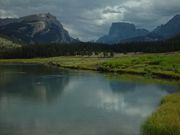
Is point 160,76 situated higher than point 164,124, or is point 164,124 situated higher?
point 164,124

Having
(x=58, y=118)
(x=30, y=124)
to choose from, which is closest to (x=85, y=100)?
(x=58, y=118)

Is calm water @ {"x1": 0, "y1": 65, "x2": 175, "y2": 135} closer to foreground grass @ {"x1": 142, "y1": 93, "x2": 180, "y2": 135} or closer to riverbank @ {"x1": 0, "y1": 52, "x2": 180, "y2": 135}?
foreground grass @ {"x1": 142, "y1": 93, "x2": 180, "y2": 135}

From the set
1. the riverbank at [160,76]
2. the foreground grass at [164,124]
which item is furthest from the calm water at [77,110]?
the riverbank at [160,76]

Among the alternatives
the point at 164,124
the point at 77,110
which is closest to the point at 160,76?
the point at 77,110

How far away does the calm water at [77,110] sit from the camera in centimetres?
4728

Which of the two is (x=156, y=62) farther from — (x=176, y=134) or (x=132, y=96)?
(x=176, y=134)

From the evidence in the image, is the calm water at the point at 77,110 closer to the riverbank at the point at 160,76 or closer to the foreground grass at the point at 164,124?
the foreground grass at the point at 164,124

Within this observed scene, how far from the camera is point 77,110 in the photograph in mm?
62344

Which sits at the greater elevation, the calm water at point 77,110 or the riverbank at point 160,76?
the riverbank at point 160,76

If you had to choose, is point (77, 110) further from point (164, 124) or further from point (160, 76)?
point (160, 76)

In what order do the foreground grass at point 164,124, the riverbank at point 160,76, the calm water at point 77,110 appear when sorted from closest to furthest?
1. the foreground grass at point 164,124
2. the riverbank at point 160,76
3. the calm water at point 77,110

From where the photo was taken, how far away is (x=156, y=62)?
521 ft

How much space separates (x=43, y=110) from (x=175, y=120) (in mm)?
26800

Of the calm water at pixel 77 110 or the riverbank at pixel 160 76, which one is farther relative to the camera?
the calm water at pixel 77 110
